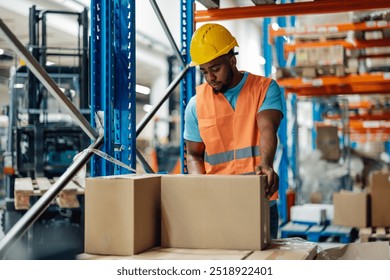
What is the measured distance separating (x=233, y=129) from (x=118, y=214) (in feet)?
3.93

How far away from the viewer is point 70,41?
48.2 ft

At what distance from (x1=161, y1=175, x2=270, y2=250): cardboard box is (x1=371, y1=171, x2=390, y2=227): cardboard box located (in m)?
4.71

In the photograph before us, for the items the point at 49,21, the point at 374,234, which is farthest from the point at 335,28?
the point at 49,21

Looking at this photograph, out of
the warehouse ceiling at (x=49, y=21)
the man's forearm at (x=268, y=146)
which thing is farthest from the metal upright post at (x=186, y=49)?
the warehouse ceiling at (x=49, y=21)

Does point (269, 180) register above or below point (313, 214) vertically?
above

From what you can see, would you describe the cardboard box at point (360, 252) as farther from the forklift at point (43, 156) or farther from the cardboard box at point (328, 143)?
the cardboard box at point (328, 143)

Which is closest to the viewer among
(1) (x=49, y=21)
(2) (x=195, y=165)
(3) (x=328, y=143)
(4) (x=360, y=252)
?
(4) (x=360, y=252)

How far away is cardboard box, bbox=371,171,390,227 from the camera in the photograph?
696 cm

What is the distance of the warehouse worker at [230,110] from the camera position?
11.0 feet

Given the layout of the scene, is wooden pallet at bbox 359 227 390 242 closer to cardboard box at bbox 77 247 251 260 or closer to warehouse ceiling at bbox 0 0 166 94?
cardboard box at bbox 77 247 251 260

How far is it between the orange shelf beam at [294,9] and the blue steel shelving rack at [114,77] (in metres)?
1.52

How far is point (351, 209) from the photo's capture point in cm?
717

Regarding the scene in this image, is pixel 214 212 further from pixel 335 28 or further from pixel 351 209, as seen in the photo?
pixel 335 28
